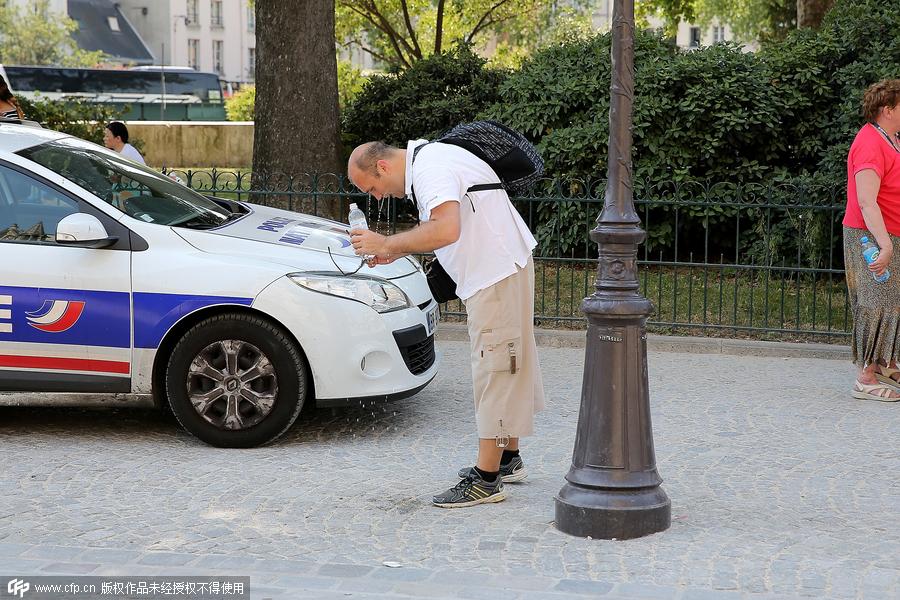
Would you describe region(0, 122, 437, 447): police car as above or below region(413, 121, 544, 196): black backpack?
below

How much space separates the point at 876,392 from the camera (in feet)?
25.0

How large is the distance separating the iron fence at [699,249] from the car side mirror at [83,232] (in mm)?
3279

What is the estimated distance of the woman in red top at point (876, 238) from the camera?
23.8 ft

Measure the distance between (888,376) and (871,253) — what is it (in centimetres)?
84

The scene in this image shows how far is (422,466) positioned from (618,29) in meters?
2.42

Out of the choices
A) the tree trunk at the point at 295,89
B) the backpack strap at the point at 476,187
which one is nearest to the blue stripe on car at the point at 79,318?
the backpack strap at the point at 476,187

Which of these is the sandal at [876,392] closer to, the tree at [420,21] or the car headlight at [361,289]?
the car headlight at [361,289]

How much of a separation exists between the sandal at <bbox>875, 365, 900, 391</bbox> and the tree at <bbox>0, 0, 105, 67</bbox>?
6515cm

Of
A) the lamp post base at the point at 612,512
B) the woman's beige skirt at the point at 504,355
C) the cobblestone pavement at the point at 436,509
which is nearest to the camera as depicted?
the cobblestone pavement at the point at 436,509

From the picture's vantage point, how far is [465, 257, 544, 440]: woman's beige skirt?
5242mm

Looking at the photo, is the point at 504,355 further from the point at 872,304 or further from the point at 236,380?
the point at 872,304

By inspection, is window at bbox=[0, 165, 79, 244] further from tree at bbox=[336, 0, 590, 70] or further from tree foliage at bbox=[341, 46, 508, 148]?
tree at bbox=[336, 0, 590, 70]

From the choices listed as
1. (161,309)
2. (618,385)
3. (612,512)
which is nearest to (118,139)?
(161,309)

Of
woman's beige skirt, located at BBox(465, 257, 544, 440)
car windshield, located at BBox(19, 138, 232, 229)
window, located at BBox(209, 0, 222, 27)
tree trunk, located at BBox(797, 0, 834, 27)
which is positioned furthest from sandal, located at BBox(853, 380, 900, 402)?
window, located at BBox(209, 0, 222, 27)
